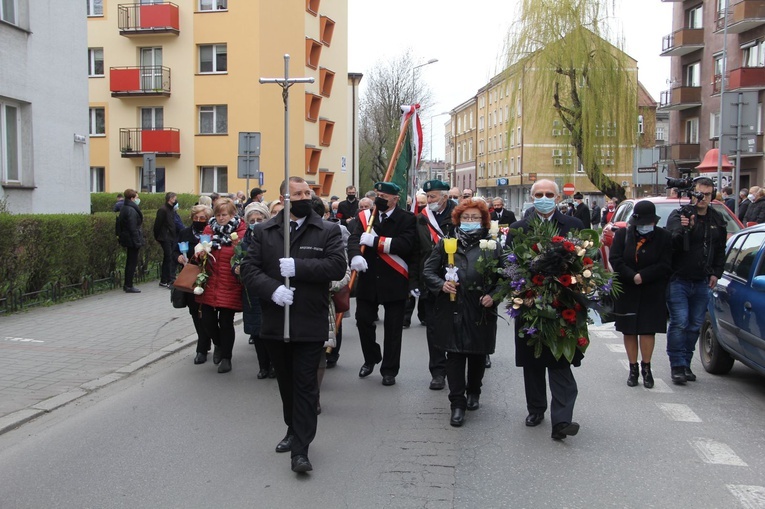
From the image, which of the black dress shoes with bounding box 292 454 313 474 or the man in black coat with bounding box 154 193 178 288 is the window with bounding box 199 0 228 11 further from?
the black dress shoes with bounding box 292 454 313 474

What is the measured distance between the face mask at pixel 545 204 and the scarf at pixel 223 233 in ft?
11.1

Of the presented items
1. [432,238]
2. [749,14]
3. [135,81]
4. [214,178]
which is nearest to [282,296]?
[432,238]

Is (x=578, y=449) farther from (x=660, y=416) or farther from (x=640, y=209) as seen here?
(x=640, y=209)

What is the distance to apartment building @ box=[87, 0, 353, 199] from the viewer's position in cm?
3334

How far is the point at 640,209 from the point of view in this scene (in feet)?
25.0

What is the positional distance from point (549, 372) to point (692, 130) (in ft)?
144

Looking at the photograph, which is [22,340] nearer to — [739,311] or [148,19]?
[739,311]

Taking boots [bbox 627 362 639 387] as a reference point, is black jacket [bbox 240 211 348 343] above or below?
above

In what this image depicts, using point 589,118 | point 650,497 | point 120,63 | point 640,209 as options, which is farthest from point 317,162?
point 650,497

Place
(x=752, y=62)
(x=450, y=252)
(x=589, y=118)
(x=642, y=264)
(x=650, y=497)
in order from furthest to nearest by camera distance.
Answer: (x=752, y=62) → (x=589, y=118) → (x=642, y=264) → (x=450, y=252) → (x=650, y=497)

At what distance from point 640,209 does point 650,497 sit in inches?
140

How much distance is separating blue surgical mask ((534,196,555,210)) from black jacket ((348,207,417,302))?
1644mm

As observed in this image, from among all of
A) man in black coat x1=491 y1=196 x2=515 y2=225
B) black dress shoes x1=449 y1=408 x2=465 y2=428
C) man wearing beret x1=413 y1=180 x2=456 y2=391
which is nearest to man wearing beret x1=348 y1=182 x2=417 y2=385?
man wearing beret x1=413 y1=180 x2=456 y2=391

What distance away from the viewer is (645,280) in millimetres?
7469
